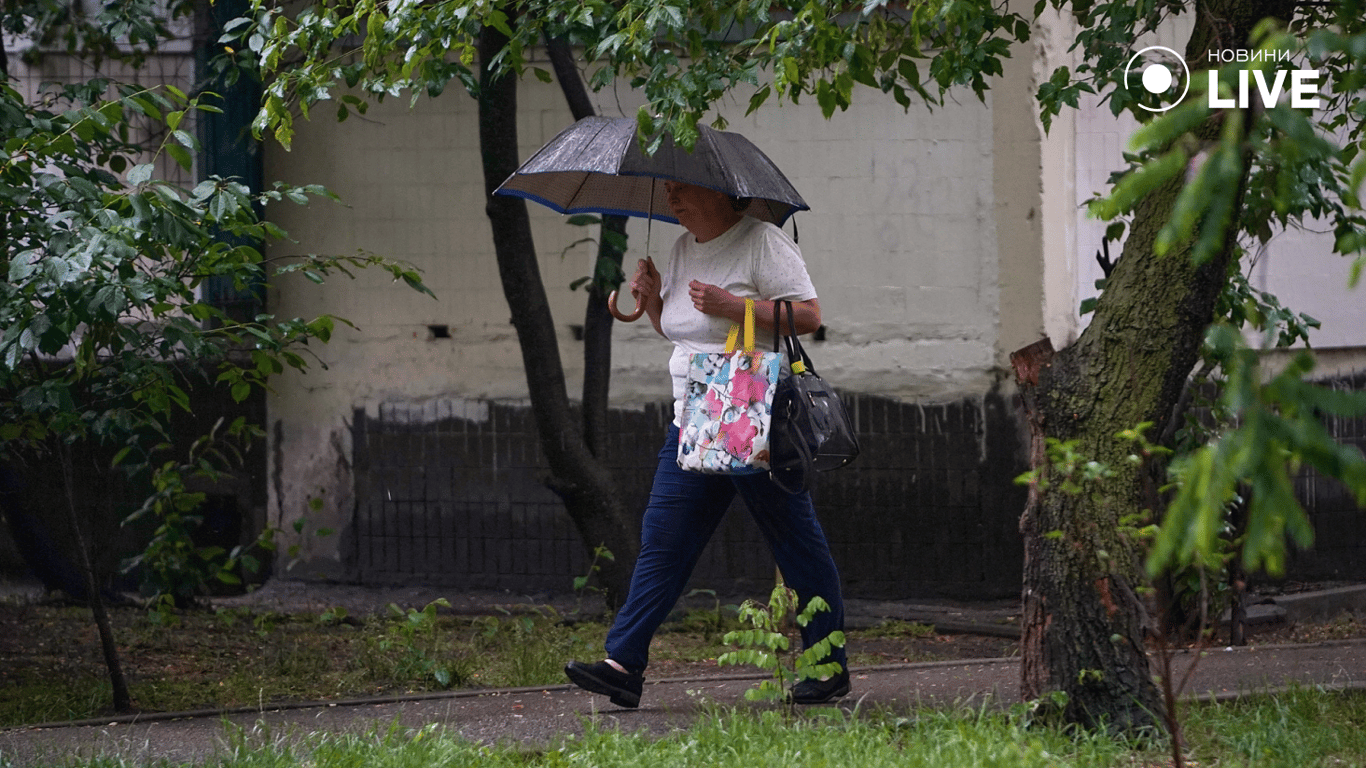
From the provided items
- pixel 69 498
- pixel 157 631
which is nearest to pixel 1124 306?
pixel 69 498

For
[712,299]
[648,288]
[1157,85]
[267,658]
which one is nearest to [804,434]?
[712,299]

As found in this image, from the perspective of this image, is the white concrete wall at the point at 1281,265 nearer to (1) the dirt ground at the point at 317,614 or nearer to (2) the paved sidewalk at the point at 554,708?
(1) the dirt ground at the point at 317,614

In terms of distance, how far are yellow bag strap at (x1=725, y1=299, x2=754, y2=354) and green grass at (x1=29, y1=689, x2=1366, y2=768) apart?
1.11 metres

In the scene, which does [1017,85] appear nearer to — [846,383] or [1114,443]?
[846,383]

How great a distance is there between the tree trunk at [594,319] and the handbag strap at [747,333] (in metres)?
2.24

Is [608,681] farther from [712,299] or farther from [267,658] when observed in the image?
[267,658]

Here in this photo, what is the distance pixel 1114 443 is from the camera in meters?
3.57

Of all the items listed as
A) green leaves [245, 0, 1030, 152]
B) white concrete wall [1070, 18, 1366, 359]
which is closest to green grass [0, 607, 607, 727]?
green leaves [245, 0, 1030, 152]

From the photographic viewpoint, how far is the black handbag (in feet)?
12.6

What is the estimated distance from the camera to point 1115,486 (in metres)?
3.58

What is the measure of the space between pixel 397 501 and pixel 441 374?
81 centimetres

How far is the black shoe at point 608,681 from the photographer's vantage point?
13.3 ft

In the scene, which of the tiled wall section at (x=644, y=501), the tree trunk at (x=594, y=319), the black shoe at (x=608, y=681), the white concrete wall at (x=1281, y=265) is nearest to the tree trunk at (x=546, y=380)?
the tree trunk at (x=594, y=319)

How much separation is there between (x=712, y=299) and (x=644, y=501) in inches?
143
